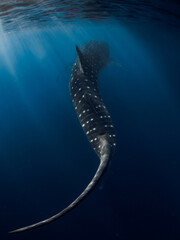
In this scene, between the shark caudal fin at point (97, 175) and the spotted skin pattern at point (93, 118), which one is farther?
the spotted skin pattern at point (93, 118)

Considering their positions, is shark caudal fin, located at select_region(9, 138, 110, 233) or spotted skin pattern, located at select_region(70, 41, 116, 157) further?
spotted skin pattern, located at select_region(70, 41, 116, 157)

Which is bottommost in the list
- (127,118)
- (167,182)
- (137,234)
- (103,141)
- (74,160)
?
(137,234)

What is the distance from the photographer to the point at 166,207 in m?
7.60

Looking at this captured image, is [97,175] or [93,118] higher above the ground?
[93,118]

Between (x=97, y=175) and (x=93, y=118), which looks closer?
(x=97, y=175)

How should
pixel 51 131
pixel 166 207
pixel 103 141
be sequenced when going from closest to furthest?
1. pixel 103 141
2. pixel 166 207
3. pixel 51 131

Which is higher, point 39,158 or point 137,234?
point 39,158

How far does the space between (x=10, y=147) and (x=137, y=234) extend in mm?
10914

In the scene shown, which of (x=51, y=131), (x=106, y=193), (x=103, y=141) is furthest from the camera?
(x=51, y=131)

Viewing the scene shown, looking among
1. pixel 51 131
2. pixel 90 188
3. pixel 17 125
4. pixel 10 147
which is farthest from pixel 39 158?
pixel 90 188

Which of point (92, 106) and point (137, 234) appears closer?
point (92, 106)

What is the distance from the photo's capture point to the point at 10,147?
12.8m

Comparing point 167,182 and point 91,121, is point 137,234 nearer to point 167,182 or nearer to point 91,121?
point 167,182

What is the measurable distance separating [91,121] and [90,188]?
2.68 meters
